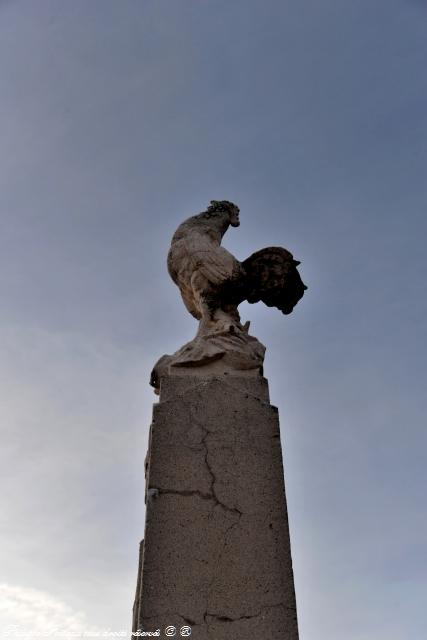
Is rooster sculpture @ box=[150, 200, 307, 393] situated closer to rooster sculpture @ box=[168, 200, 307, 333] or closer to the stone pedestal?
rooster sculpture @ box=[168, 200, 307, 333]

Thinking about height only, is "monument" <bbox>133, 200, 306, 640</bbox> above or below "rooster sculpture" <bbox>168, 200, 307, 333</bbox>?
below

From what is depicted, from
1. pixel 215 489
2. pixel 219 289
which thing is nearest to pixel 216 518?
pixel 215 489

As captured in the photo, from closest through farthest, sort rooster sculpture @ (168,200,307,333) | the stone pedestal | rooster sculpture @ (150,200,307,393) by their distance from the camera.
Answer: the stone pedestal, rooster sculpture @ (150,200,307,393), rooster sculpture @ (168,200,307,333)

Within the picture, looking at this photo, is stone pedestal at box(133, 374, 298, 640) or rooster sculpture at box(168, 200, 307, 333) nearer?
stone pedestal at box(133, 374, 298, 640)

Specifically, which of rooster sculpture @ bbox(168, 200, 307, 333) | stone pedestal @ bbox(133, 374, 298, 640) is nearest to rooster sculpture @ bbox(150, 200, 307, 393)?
rooster sculpture @ bbox(168, 200, 307, 333)

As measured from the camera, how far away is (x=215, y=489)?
9.98 ft

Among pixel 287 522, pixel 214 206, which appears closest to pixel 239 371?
pixel 287 522

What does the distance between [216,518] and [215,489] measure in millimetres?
153

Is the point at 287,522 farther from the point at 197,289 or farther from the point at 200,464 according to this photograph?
the point at 197,289

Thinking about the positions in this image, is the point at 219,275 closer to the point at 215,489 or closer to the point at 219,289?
the point at 219,289

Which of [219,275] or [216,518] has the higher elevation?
[219,275]

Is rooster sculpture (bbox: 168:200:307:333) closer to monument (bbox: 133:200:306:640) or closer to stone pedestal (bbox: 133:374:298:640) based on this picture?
monument (bbox: 133:200:306:640)

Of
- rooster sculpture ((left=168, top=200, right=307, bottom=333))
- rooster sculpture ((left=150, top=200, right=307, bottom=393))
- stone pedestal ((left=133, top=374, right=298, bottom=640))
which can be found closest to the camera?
stone pedestal ((left=133, top=374, right=298, bottom=640))

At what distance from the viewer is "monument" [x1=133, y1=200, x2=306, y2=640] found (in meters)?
2.66
